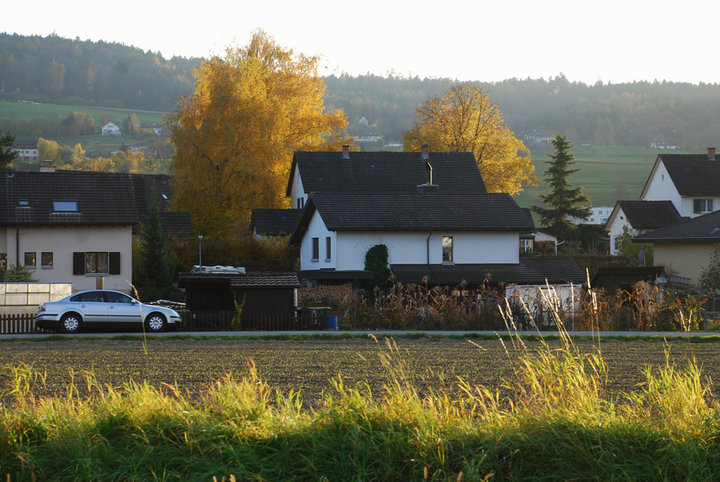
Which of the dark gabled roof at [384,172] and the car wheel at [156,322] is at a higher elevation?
the dark gabled roof at [384,172]

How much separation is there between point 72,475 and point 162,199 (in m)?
73.1

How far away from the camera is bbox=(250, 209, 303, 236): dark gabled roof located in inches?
2211

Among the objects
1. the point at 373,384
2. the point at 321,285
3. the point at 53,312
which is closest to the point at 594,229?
the point at 321,285

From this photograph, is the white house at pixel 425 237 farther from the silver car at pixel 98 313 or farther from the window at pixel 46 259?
the silver car at pixel 98 313

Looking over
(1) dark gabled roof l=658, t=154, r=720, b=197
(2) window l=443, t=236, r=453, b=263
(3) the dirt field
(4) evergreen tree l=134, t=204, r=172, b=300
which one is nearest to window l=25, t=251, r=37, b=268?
(4) evergreen tree l=134, t=204, r=172, b=300

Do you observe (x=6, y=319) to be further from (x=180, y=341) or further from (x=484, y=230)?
(x=484, y=230)

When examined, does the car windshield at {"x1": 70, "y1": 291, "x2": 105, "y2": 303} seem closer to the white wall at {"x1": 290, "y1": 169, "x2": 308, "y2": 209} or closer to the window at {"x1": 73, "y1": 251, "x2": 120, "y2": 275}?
the window at {"x1": 73, "y1": 251, "x2": 120, "y2": 275}

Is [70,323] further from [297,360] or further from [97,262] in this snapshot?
[97,262]

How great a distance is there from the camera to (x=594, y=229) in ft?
269

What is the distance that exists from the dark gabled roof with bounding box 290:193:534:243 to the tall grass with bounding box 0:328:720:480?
3432 cm

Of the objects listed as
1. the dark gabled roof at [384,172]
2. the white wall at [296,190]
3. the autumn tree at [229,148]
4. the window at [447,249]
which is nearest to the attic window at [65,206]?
the autumn tree at [229,148]

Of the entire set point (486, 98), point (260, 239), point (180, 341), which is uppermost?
point (486, 98)

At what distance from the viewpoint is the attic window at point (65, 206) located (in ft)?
148

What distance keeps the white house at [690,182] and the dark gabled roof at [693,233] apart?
18797 mm
